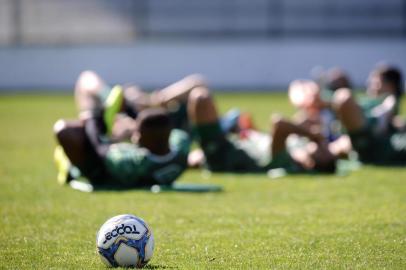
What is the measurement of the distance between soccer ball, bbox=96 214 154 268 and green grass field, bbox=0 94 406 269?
0.36 ft

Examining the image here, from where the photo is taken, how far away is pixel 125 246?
5.56 meters

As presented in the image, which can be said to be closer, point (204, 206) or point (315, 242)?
point (315, 242)

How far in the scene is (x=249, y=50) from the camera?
2786 cm

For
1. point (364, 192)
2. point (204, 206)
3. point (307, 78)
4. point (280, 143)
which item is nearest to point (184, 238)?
point (204, 206)

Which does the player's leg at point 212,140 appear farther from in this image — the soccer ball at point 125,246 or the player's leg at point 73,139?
the soccer ball at point 125,246

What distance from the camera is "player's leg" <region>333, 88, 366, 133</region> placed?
1052 cm

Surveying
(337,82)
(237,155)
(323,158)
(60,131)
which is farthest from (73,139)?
(337,82)

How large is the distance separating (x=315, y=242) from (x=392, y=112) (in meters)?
5.25

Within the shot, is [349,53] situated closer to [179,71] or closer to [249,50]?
[249,50]

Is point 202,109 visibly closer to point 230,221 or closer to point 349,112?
point 349,112

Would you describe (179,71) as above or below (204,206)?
below

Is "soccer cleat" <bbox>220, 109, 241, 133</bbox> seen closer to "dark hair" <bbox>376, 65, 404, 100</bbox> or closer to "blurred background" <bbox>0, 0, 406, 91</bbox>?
"dark hair" <bbox>376, 65, 404, 100</bbox>

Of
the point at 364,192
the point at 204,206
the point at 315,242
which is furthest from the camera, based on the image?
the point at 364,192

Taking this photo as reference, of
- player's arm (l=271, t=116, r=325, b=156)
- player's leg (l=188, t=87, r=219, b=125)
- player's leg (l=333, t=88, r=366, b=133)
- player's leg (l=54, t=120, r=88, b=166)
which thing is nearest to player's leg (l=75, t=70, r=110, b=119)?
player's leg (l=54, t=120, r=88, b=166)
